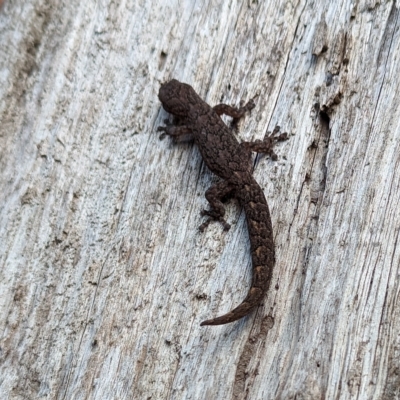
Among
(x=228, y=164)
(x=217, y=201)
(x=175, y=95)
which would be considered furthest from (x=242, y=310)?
(x=175, y=95)

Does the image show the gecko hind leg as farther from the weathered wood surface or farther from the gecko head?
the gecko head

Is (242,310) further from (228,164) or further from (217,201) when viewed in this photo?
(228,164)

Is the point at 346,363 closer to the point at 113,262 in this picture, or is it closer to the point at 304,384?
the point at 304,384

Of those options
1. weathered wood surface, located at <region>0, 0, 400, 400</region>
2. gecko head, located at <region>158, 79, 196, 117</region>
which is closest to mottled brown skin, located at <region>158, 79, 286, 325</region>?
gecko head, located at <region>158, 79, 196, 117</region>

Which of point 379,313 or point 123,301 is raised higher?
point 379,313

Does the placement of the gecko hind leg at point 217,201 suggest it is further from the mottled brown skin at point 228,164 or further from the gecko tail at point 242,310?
the gecko tail at point 242,310

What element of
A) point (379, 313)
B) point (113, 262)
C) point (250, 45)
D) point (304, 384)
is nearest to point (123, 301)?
point (113, 262)
